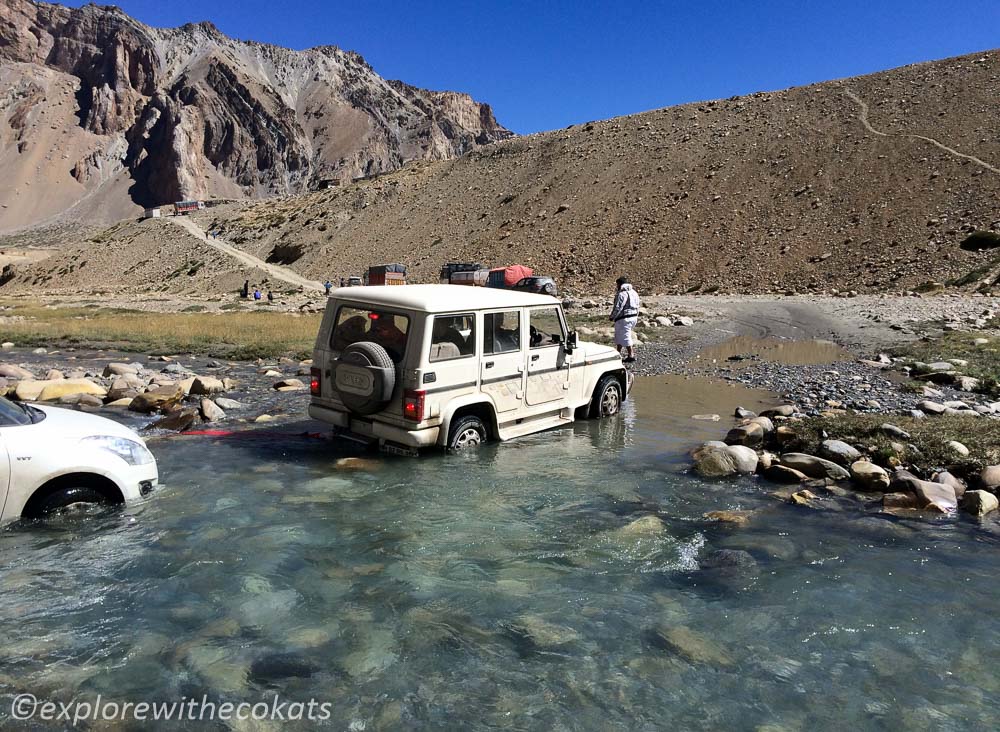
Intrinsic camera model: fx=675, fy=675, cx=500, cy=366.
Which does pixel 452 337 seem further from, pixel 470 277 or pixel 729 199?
pixel 729 199

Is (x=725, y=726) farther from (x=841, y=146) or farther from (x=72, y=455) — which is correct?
(x=841, y=146)

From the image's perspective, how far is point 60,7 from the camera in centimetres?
19538

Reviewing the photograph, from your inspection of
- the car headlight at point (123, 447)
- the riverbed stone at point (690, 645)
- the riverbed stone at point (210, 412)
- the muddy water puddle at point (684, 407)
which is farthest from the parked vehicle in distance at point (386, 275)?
the riverbed stone at point (690, 645)

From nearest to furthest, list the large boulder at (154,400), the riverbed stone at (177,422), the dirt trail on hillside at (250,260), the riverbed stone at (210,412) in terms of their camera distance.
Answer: the riverbed stone at (177,422)
the riverbed stone at (210,412)
the large boulder at (154,400)
the dirt trail on hillside at (250,260)

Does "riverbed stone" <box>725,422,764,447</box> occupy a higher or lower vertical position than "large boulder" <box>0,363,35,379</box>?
lower

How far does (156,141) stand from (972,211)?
178 meters

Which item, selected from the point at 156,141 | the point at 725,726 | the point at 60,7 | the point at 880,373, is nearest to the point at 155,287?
the point at 880,373

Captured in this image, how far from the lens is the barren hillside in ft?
148

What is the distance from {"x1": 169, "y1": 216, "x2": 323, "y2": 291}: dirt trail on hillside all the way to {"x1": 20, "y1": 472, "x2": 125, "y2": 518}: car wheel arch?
56503mm

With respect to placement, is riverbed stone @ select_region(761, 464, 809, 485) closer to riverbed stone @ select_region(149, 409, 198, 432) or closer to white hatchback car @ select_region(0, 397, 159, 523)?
white hatchback car @ select_region(0, 397, 159, 523)

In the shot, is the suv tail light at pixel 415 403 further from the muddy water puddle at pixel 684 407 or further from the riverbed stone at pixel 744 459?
the riverbed stone at pixel 744 459

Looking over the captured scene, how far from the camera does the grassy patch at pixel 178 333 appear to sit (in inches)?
826

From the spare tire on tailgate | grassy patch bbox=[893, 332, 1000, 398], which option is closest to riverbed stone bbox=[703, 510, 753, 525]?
the spare tire on tailgate

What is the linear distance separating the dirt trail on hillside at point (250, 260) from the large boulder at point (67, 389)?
4910 centimetres
